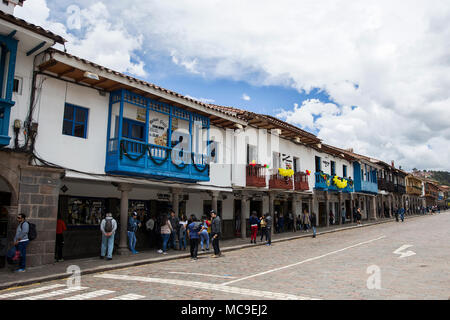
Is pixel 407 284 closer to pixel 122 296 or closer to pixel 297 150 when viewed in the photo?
pixel 122 296

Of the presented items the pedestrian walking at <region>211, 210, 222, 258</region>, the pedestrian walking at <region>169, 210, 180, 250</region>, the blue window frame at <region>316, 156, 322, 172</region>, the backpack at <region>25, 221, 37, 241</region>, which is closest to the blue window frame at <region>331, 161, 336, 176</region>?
the blue window frame at <region>316, 156, 322, 172</region>

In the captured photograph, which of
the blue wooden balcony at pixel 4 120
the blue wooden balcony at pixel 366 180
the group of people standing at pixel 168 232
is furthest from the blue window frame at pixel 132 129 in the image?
the blue wooden balcony at pixel 366 180

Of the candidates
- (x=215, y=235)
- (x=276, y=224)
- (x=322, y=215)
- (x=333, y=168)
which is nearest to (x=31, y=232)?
(x=215, y=235)

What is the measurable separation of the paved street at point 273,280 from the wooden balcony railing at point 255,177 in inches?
278

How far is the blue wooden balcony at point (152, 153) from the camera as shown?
41.4ft

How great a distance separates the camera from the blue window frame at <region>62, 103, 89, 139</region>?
12016 mm

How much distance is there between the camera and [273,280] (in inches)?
330

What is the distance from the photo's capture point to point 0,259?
10.6 meters

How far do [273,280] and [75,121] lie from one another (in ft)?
28.0

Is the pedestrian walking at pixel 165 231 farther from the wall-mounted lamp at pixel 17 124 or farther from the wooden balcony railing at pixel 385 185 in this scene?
the wooden balcony railing at pixel 385 185

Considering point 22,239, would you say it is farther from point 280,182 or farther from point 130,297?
point 280,182

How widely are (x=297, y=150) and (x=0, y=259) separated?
19.9m
